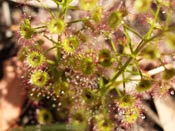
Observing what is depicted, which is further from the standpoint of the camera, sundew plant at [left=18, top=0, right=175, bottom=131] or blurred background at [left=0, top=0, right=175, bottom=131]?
blurred background at [left=0, top=0, right=175, bottom=131]

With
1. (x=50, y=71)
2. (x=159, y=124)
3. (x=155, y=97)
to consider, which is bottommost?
(x=159, y=124)

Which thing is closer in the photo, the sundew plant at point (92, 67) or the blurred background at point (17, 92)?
the sundew plant at point (92, 67)

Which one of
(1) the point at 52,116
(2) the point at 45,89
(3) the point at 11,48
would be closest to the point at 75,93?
(2) the point at 45,89

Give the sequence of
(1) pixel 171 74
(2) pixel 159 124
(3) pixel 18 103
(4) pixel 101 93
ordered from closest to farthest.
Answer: (1) pixel 171 74 < (4) pixel 101 93 < (2) pixel 159 124 < (3) pixel 18 103

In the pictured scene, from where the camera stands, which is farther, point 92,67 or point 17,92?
point 17,92

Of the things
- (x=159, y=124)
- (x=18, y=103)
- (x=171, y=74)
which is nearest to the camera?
(x=171, y=74)

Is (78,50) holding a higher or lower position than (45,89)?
higher

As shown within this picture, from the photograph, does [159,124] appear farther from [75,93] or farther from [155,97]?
[75,93]

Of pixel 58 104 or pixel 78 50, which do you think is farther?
pixel 58 104
